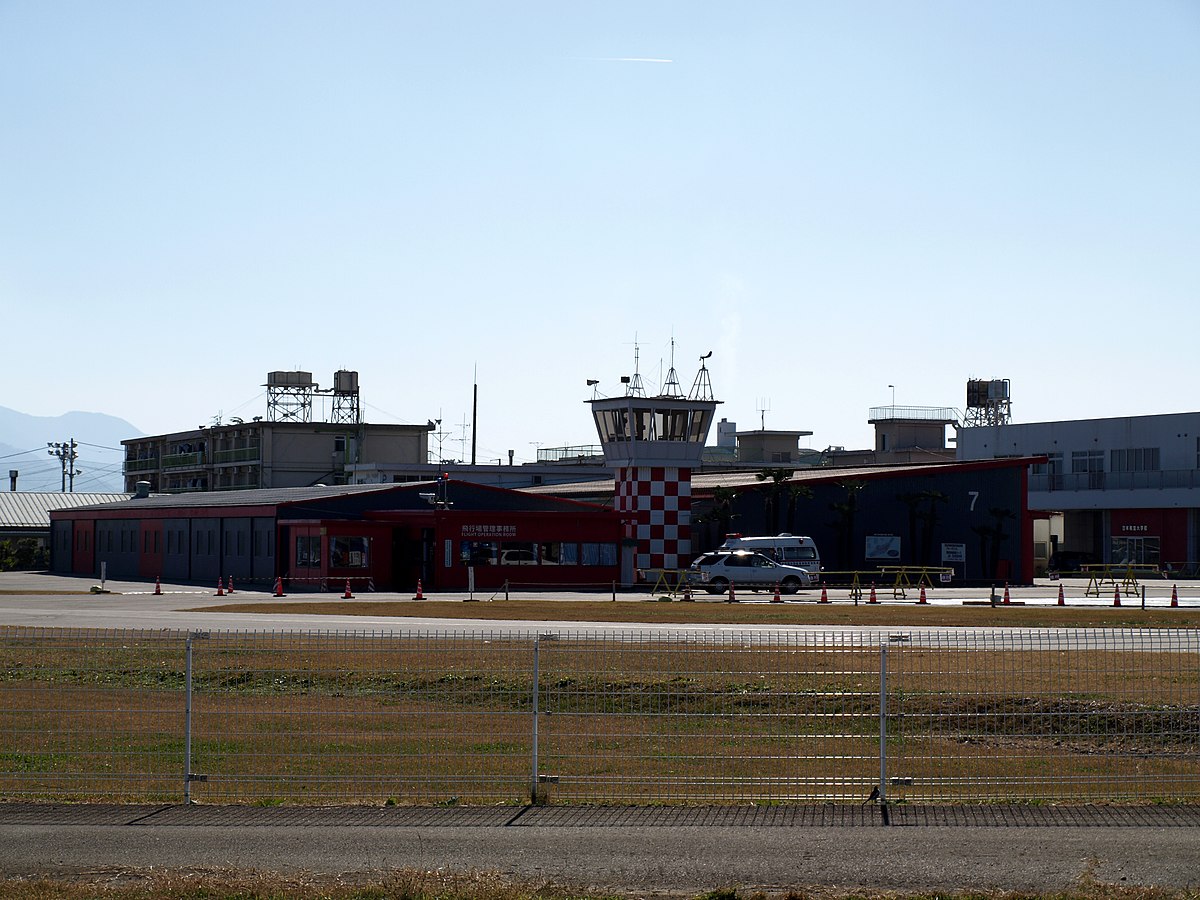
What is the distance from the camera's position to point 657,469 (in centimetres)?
6097

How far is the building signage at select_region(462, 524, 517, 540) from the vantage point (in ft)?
187

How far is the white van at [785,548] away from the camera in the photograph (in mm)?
58188

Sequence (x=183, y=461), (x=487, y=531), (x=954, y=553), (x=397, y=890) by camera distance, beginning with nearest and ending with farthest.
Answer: (x=397, y=890) < (x=487, y=531) < (x=954, y=553) < (x=183, y=461)

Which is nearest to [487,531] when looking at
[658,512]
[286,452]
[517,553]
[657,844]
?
[517,553]

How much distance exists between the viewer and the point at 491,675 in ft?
63.6

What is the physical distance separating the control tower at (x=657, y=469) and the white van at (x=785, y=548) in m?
2.98

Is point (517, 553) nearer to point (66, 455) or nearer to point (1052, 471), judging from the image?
point (1052, 471)

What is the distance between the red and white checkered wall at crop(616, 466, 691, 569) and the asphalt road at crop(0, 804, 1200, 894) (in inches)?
1911

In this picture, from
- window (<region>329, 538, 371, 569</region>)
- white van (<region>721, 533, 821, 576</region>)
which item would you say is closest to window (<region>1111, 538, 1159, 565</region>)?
white van (<region>721, 533, 821, 576</region>)

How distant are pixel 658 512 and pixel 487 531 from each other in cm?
793

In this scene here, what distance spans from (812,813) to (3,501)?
103401 mm

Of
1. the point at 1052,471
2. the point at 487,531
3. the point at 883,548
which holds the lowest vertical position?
the point at 883,548

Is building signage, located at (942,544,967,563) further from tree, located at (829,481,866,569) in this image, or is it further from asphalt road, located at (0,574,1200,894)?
asphalt road, located at (0,574,1200,894)

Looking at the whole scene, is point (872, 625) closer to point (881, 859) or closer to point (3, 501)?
point (881, 859)
